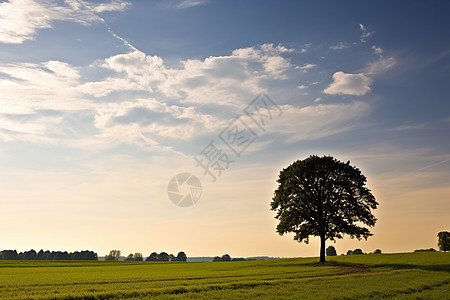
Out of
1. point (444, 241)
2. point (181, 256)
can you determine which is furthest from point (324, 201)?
point (181, 256)

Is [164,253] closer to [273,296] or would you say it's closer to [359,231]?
[359,231]

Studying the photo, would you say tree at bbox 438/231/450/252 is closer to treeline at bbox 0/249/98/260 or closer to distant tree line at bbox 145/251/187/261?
distant tree line at bbox 145/251/187/261

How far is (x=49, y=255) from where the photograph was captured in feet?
616

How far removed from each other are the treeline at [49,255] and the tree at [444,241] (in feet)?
522

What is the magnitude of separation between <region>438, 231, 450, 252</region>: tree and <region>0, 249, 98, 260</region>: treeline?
159 metres

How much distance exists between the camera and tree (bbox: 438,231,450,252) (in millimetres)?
118562

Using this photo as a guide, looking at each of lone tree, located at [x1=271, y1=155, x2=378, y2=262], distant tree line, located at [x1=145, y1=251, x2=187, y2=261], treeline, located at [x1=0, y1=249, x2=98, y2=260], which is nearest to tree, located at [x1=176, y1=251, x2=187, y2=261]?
distant tree line, located at [x1=145, y1=251, x2=187, y2=261]

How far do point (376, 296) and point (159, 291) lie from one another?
1477cm

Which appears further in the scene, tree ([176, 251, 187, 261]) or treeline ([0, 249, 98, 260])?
tree ([176, 251, 187, 261])

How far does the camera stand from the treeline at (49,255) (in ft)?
591

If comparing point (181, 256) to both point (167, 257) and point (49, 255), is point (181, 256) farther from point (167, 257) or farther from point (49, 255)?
point (49, 255)

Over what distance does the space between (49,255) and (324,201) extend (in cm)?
17626

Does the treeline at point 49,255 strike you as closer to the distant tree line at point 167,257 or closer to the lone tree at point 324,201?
the distant tree line at point 167,257

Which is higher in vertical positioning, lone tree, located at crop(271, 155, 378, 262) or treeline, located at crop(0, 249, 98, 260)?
lone tree, located at crop(271, 155, 378, 262)
